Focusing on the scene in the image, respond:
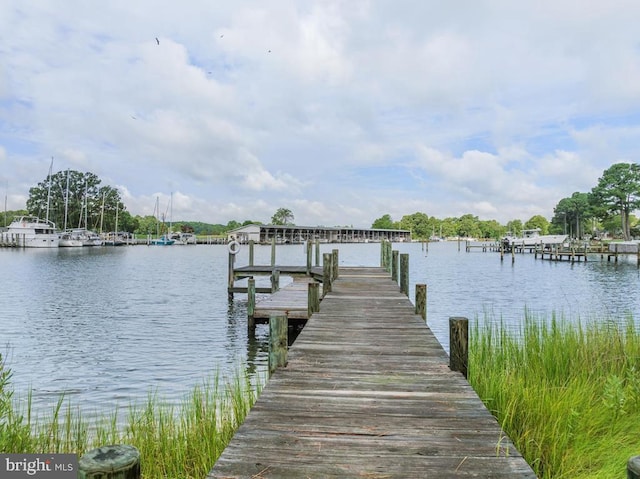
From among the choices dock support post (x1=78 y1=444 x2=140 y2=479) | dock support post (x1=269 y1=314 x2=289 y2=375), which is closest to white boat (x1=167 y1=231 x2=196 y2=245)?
dock support post (x1=269 y1=314 x2=289 y2=375)

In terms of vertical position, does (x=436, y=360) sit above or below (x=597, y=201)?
below

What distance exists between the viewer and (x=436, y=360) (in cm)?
590

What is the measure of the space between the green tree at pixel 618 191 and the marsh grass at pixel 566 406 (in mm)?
81656

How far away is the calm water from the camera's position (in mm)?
10484

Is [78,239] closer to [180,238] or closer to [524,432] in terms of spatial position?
[180,238]

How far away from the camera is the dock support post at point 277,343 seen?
548 cm

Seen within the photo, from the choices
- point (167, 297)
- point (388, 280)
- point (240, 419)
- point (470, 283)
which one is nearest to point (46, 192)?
point (167, 297)

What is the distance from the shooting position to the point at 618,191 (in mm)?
74875

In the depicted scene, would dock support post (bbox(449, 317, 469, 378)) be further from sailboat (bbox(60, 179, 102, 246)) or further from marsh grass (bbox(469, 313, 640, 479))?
sailboat (bbox(60, 179, 102, 246))

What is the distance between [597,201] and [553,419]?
285ft

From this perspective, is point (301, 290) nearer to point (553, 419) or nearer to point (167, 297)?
point (167, 297)

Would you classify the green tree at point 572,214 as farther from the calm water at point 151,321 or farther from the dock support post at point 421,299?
the dock support post at point 421,299

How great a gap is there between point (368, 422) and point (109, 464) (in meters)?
2.47

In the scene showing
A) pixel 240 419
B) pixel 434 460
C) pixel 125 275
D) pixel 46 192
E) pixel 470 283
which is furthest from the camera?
pixel 46 192
